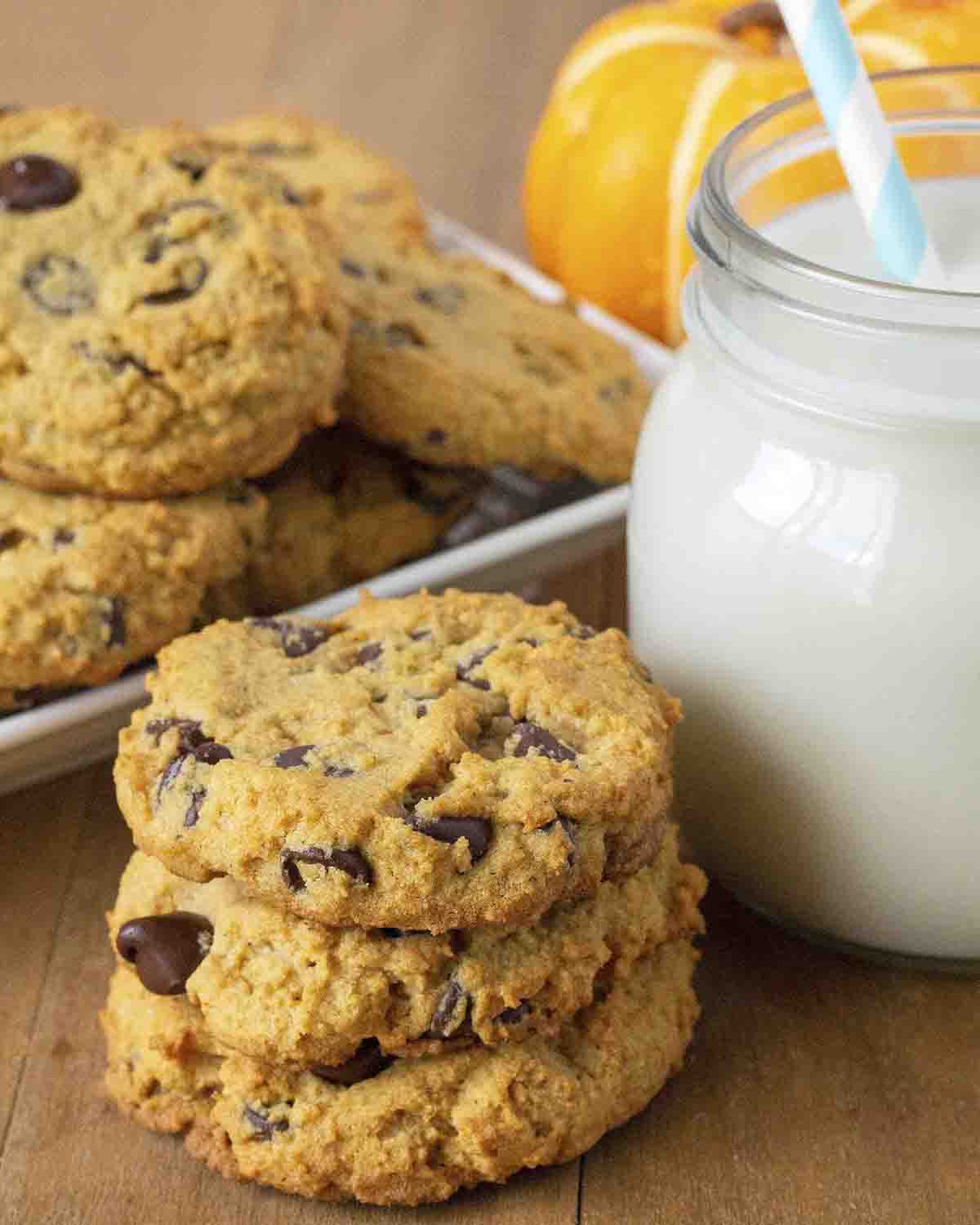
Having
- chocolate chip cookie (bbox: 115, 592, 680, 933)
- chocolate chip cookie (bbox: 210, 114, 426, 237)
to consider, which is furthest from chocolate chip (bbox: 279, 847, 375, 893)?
chocolate chip cookie (bbox: 210, 114, 426, 237)

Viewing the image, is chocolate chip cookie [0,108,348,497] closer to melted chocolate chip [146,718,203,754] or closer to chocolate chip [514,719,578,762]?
melted chocolate chip [146,718,203,754]

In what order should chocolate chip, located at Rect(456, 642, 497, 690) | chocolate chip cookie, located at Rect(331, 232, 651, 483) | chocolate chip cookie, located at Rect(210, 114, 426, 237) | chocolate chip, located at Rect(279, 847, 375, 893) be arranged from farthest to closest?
chocolate chip cookie, located at Rect(210, 114, 426, 237) < chocolate chip cookie, located at Rect(331, 232, 651, 483) < chocolate chip, located at Rect(456, 642, 497, 690) < chocolate chip, located at Rect(279, 847, 375, 893)

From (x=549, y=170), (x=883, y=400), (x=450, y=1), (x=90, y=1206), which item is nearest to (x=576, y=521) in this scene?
(x=883, y=400)

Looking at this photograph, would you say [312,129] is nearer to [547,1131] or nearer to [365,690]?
[365,690]

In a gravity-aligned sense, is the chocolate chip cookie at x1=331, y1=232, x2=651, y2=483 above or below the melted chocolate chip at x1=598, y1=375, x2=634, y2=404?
above

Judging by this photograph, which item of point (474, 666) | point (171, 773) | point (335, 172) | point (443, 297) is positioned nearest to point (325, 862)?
point (171, 773)

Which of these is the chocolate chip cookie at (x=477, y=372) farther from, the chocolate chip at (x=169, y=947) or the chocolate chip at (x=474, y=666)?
the chocolate chip at (x=169, y=947)

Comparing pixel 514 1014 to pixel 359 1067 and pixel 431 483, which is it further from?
pixel 431 483
